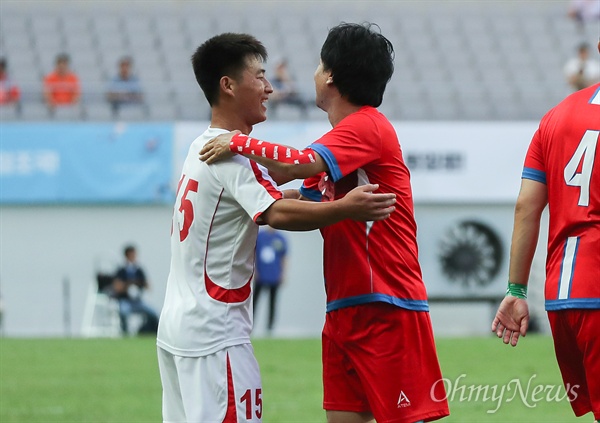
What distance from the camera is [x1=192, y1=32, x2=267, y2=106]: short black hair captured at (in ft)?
14.9

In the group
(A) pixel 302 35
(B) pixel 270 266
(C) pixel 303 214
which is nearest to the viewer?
(C) pixel 303 214

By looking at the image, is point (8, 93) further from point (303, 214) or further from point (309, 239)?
point (303, 214)

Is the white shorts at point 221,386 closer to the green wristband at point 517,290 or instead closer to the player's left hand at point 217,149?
the player's left hand at point 217,149

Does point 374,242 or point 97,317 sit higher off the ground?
point 374,242

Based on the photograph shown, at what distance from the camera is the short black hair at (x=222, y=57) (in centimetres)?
454

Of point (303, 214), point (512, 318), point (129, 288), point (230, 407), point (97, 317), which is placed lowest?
point (97, 317)

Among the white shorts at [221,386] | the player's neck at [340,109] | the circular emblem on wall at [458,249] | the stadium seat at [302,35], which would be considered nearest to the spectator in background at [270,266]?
the circular emblem on wall at [458,249]

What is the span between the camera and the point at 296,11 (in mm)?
23219

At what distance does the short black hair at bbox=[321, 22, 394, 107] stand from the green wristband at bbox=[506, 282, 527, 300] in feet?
3.12

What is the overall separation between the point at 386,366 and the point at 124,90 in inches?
602

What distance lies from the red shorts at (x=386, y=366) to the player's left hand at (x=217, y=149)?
836 millimetres

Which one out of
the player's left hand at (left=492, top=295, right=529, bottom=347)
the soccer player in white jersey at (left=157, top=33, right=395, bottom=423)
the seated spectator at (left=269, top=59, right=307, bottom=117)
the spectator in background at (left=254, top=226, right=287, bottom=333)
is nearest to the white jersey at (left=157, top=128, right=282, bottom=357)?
the soccer player in white jersey at (left=157, top=33, right=395, bottom=423)

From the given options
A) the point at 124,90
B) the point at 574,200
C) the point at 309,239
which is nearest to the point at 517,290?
the point at 574,200

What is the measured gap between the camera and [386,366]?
4480 mm
